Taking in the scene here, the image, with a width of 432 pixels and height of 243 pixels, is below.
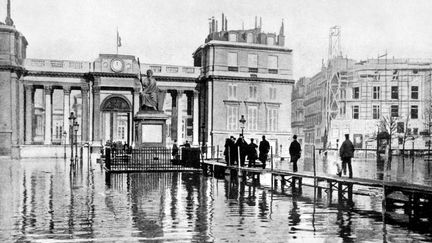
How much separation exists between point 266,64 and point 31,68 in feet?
84.5

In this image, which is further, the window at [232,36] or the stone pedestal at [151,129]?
the window at [232,36]

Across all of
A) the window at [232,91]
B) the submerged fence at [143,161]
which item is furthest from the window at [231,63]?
the submerged fence at [143,161]

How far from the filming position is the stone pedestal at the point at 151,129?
29609mm

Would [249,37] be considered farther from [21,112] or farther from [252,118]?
[21,112]

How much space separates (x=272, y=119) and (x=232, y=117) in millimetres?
4845

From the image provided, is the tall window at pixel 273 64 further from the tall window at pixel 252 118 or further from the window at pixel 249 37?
the tall window at pixel 252 118

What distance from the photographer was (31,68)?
198 ft

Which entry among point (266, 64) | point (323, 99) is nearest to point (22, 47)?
point (266, 64)

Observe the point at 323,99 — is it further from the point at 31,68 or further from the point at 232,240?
the point at 232,240

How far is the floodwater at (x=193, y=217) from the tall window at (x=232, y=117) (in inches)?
1729

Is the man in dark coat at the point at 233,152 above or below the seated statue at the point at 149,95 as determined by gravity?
below

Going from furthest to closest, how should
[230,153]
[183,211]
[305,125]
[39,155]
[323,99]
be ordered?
[305,125] < [323,99] < [39,155] < [230,153] < [183,211]

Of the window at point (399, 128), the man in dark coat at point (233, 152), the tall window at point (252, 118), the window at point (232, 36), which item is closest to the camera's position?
the man in dark coat at point (233, 152)

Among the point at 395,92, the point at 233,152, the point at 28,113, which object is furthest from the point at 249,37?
the point at 233,152
